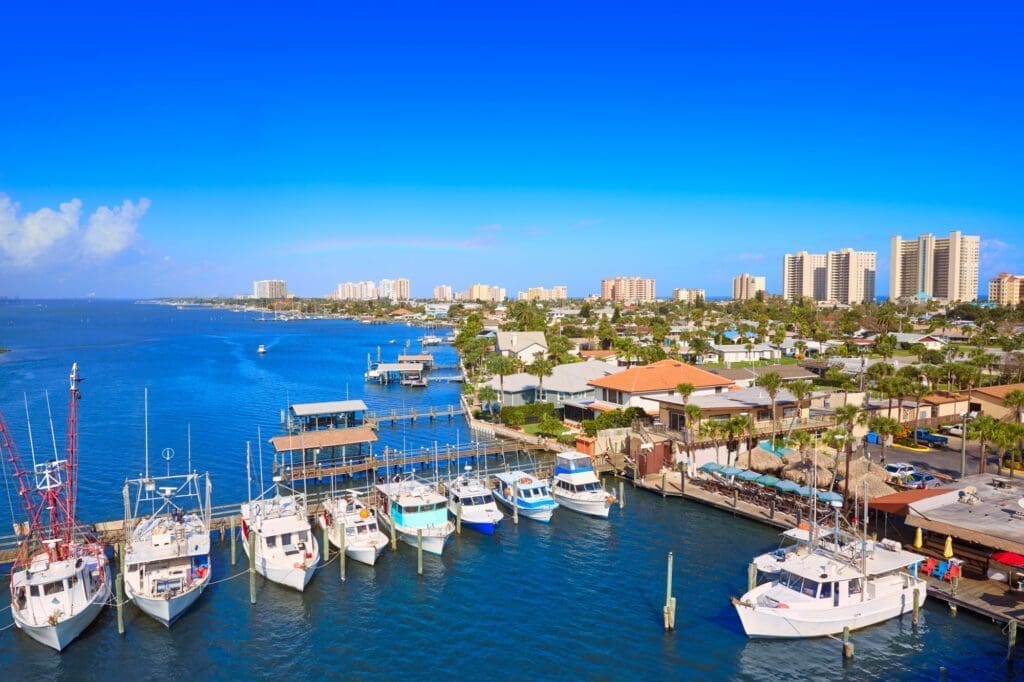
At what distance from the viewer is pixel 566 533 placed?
1623 inches

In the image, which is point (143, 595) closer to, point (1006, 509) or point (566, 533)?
→ point (566, 533)

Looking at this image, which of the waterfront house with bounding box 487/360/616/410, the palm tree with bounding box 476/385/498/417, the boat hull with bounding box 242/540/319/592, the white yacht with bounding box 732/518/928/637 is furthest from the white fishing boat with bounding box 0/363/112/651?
Result: the waterfront house with bounding box 487/360/616/410

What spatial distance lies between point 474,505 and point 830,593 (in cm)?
1972

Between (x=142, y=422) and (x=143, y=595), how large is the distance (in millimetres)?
50551

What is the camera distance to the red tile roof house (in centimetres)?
6203

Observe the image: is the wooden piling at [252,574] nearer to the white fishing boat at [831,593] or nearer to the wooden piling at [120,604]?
the wooden piling at [120,604]

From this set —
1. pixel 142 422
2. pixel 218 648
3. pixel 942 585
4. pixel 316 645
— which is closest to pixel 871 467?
pixel 942 585

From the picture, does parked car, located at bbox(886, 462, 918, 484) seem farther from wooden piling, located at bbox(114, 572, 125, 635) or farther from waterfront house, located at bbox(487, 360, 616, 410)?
wooden piling, located at bbox(114, 572, 125, 635)

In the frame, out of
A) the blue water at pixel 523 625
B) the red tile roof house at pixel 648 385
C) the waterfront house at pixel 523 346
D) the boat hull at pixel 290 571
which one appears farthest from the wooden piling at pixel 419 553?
the waterfront house at pixel 523 346

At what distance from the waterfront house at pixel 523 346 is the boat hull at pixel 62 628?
252 feet

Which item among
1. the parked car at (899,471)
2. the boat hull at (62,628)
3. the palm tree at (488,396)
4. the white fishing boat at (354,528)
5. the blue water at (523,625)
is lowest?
the blue water at (523,625)

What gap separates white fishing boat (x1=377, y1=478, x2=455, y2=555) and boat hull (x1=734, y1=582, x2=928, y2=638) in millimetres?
15801

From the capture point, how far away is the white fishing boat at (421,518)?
1484 inches

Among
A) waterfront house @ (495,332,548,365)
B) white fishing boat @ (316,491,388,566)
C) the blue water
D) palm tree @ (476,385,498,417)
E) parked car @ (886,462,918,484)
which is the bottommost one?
the blue water
